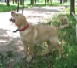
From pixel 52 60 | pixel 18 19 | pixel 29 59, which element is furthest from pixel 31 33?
pixel 52 60

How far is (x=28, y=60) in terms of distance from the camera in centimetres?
829

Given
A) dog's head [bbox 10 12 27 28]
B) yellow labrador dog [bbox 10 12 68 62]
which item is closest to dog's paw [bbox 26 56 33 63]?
yellow labrador dog [bbox 10 12 68 62]

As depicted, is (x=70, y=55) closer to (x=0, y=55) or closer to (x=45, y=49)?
(x=45, y=49)

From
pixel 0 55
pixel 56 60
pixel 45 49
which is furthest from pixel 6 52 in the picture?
pixel 56 60

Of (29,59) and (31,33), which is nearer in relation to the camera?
(31,33)

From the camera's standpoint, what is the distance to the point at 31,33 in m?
8.06

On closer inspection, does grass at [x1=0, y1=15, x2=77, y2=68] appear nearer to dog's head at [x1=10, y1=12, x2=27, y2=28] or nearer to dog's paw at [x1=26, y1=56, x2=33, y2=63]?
dog's paw at [x1=26, y1=56, x2=33, y2=63]

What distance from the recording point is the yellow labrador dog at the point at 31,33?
25.7 ft

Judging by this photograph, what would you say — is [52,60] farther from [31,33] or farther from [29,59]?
[31,33]

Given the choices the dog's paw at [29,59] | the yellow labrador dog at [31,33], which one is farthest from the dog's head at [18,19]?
the dog's paw at [29,59]

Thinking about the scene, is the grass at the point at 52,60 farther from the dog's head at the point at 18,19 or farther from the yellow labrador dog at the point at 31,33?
the dog's head at the point at 18,19

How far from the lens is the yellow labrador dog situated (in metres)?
7.85

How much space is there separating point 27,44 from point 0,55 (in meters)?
1.13

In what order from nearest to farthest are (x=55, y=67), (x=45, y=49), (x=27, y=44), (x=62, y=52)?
(x=55, y=67)
(x=27, y=44)
(x=62, y=52)
(x=45, y=49)
